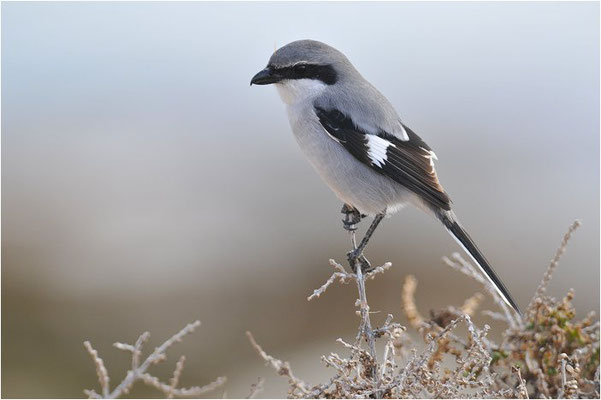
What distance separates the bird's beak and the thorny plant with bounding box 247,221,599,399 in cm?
85

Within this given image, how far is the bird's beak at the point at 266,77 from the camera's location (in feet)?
9.65

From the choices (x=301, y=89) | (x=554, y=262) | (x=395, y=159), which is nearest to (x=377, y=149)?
(x=395, y=159)

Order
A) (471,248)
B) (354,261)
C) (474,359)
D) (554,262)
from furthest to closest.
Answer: (471,248), (354,261), (554,262), (474,359)

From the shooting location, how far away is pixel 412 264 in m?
6.16

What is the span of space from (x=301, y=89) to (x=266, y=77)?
0.69 ft

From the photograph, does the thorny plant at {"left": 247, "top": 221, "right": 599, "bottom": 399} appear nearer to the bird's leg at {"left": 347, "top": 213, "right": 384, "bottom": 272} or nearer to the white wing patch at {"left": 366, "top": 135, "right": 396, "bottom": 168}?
the bird's leg at {"left": 347, "top": 213, "right": 384, "bottom": 272}

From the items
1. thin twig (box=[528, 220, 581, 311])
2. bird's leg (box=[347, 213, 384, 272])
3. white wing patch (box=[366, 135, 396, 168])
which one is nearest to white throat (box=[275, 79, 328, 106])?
white wing patch (box=[366, 135, 396, 168])

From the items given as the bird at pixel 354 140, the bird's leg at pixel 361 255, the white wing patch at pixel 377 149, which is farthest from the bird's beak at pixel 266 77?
the bird's leg at pixel 361 255

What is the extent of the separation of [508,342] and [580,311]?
3.40m

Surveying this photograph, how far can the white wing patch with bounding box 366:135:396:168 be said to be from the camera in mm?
3002

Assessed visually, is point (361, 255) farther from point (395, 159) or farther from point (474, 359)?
point (474, 359)

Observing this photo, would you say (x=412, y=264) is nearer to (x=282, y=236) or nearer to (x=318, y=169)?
(x=282, y=236)

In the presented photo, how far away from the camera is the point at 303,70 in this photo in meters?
3.09

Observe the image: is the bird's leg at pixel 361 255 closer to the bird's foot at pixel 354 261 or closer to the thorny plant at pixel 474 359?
the bird's foot at pixel 354 261
